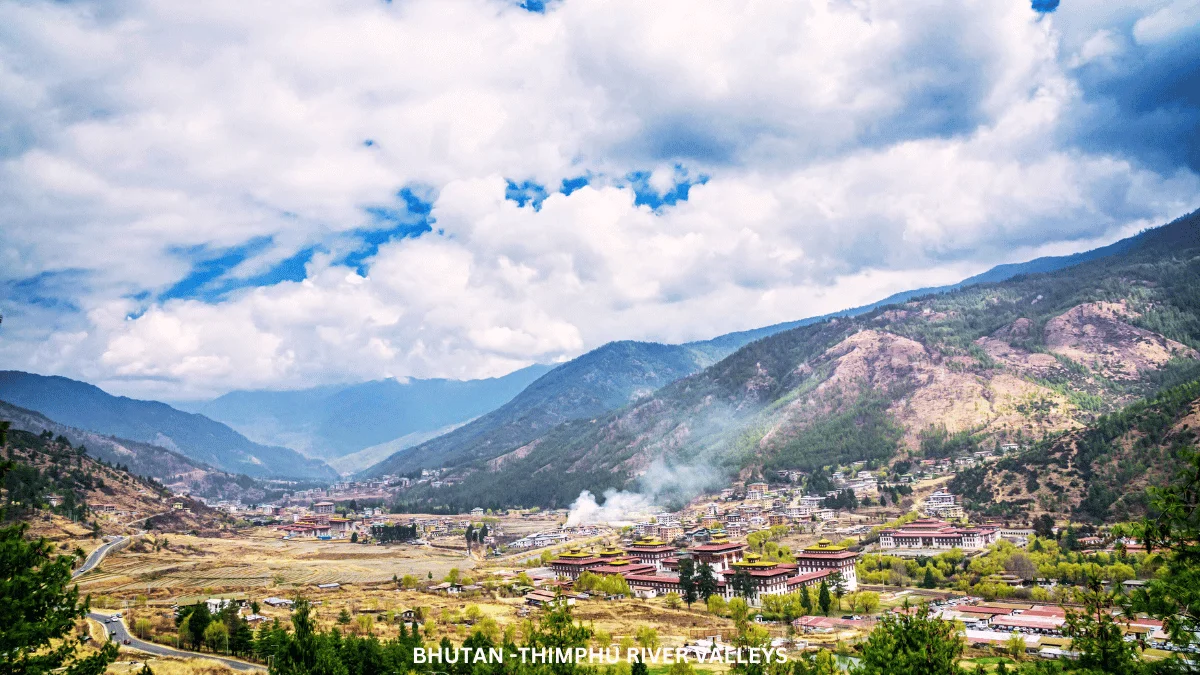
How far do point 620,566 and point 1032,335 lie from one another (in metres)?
149

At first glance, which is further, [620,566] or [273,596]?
[620,566]

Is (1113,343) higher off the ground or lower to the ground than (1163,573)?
higher

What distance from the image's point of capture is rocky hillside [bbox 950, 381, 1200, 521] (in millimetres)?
89625

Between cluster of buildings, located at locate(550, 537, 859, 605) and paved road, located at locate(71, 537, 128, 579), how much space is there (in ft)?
190

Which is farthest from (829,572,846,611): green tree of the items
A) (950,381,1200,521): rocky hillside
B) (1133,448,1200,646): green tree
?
(1133,448,1200,646): green tree

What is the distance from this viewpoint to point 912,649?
71.3 ft

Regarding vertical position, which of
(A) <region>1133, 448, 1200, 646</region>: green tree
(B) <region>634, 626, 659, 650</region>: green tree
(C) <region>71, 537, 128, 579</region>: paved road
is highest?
(A) <region>1133, 448, 1200, 646</region>: green tree

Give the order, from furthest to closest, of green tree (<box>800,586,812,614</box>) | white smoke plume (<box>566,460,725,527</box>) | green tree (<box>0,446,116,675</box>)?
white smoke plume (<box>566,460,725,527</box>), green tree (<box>800,586,812,614</box>), green tree (<box>0,446,116,675</box>)

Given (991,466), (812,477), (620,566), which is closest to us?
(620,566)

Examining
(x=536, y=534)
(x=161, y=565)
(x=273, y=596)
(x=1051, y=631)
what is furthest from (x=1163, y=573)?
(x=536, y=534)

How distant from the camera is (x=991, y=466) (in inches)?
4756

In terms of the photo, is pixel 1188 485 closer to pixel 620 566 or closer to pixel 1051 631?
pixel 1051 631

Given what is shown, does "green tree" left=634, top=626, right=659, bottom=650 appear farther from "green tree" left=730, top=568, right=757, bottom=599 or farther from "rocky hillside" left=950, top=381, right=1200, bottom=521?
"rocky hillside" left=950, top=381, right=1200, bottom=521

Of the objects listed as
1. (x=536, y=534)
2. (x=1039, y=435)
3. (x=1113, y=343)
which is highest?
(x=1113, y=343)
